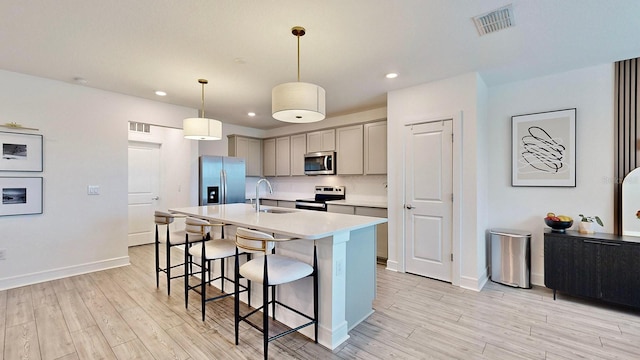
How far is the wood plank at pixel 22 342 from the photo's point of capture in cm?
202

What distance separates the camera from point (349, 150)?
5031 mm

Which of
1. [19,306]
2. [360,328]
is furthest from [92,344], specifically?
[360,328]

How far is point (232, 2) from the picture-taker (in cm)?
202

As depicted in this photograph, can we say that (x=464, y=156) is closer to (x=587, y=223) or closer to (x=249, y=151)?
(x=587, y=223)

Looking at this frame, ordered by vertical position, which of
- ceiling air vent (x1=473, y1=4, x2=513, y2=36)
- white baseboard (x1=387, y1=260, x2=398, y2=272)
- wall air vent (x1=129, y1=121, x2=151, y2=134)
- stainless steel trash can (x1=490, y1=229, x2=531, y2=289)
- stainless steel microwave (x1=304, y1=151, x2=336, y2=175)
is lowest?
white baseboard (x1=387, y1=260, x2=398, y2=272)

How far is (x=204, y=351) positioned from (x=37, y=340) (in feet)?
4.61

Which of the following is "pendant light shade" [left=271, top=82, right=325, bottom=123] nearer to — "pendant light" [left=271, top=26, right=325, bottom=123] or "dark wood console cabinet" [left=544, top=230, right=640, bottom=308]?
"pendant light" [left=271, top=26, right=325, bottom=123]

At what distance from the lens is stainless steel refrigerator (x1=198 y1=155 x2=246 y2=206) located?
16.3 feet

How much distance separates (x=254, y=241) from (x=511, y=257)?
10.2ft

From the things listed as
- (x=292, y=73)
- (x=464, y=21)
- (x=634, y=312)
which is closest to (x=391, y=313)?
(x=634, y=312)

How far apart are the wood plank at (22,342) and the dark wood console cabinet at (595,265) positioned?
15.3ft

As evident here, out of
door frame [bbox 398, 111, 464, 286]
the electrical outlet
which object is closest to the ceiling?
door frame [bbox 398, 111, 464, 286]

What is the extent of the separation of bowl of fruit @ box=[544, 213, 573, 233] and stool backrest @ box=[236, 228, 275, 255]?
3106 millimetres

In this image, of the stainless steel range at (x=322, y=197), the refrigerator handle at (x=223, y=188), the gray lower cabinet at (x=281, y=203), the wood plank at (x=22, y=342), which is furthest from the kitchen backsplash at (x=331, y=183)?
the wood plank at (x=22, y=342)
